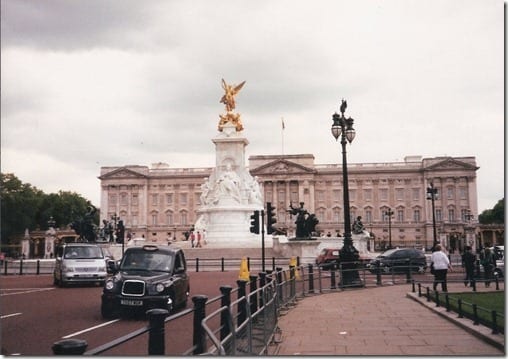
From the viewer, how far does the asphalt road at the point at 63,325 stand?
924cm

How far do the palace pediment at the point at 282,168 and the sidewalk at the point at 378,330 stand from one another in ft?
338

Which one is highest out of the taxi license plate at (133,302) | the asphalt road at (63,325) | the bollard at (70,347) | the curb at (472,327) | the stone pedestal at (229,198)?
the stone pedestal at (229,198)

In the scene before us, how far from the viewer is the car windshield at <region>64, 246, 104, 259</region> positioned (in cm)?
2339

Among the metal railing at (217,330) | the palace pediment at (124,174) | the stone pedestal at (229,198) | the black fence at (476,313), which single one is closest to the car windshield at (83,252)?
the metal railing at (217,330)

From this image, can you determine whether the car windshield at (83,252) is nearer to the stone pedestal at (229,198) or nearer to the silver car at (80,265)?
the silver car at (80,265)

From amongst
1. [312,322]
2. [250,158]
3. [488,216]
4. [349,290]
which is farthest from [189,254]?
[250,158]

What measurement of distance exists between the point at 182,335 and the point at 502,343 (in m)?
4.81

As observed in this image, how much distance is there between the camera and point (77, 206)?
117750 mm

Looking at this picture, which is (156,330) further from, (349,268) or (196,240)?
(196,240)

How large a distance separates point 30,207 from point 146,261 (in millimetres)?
84990

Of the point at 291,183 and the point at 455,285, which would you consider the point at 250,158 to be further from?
the point at 455,285

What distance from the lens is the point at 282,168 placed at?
12094 cm

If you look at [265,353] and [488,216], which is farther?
[488,216]

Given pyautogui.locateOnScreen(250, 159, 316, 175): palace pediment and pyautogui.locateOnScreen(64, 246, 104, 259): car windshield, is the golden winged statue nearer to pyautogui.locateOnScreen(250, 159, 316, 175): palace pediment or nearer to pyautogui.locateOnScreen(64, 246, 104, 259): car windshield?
pyautogui.locateOnScreen(64, 246, 104, 259): car windshield
